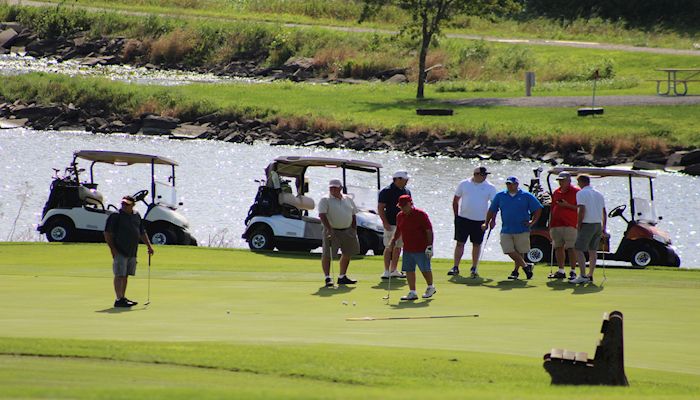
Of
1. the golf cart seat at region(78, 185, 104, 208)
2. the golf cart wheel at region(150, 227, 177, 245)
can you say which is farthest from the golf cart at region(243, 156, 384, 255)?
the golf cart seat at region(78, 185, 104, 208)

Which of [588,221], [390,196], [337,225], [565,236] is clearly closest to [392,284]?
[337,225]

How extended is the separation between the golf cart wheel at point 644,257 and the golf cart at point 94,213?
8839 millimetres

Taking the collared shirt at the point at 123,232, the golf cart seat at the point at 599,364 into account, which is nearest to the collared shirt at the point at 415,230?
the collared shirt at the point at 123,232

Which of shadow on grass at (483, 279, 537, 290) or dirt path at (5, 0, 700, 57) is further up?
dirt path at (5, 0, 700, 57)

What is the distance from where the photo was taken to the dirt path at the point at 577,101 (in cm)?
5406

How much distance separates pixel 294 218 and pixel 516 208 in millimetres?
6754

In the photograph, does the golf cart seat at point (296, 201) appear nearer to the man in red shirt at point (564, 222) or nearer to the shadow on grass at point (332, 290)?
the man in red shirt at point (564, 222)

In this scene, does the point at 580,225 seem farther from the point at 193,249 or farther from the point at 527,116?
the point at 527,116

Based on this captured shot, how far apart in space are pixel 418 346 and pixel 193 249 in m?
12.5

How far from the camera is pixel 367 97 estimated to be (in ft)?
198

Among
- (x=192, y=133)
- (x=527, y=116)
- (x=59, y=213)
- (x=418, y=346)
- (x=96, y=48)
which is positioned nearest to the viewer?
(x=418, y=346)

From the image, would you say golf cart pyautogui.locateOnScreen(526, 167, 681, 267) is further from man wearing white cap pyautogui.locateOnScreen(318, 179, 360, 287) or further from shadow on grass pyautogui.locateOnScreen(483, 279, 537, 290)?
man wearing white cap pyautogui.locateOnScreen(318, 179, 360, 287)

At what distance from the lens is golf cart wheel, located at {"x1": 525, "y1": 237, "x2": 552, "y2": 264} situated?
25859 millimetres

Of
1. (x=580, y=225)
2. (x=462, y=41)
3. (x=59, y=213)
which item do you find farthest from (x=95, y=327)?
(x=462, y=41)
